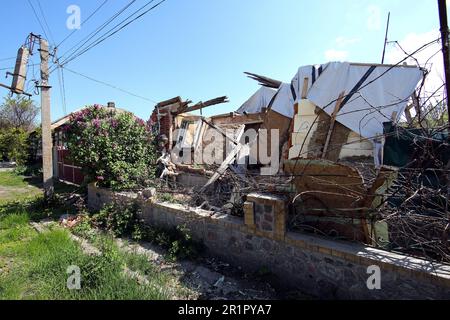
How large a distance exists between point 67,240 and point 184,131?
19.1ft

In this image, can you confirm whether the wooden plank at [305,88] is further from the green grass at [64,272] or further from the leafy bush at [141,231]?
the green grass at [64,272]

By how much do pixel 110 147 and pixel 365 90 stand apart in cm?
666

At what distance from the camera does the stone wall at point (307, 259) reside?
2.85 meters

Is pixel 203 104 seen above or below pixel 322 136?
above

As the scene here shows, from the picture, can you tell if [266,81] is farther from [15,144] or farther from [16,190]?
[15,144]

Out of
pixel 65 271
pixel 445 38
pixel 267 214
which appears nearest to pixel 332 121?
pixel 267 214

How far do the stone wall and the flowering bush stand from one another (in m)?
3.01

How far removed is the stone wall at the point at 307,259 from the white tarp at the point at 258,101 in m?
6.00

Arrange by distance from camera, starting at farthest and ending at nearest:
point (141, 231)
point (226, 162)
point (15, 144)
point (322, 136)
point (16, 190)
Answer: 1. point (15, 144)
2. point (16, 190)
3. point (226, 162)
4. point (322, 136)
5. point (141, 231)

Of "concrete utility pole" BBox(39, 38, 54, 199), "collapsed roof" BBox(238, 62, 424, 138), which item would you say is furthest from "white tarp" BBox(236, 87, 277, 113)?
"concrete utility pole" BBox(39, 38, 54, 199)

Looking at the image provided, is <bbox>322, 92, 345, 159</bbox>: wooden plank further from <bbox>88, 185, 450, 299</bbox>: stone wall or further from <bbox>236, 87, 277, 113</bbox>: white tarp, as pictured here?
<bbox>88, 185, 450, 299</bbox>: stone wall

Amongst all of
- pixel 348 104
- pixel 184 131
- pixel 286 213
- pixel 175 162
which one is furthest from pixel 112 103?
pixel 286 213

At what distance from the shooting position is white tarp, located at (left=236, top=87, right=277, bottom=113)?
1002 cm

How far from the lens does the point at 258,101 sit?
10.3 meters
